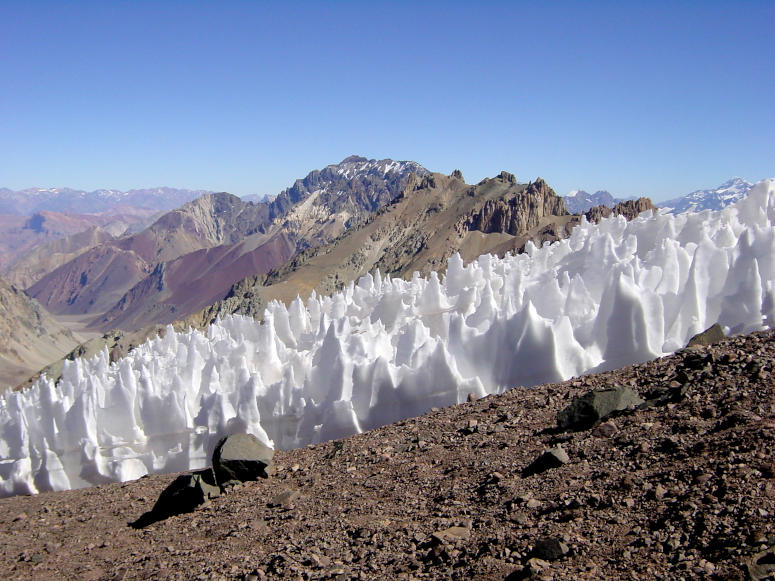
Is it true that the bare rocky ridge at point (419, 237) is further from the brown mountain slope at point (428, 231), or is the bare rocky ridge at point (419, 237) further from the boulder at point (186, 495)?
the boulder at point (186, 495)

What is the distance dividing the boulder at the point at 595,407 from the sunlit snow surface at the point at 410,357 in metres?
6.10

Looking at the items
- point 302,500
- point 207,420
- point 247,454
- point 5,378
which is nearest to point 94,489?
point 207,420

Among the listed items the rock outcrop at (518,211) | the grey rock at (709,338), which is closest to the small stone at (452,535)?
the grey rock at (709,338)

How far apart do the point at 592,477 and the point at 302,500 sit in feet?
15.7

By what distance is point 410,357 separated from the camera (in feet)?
63.3

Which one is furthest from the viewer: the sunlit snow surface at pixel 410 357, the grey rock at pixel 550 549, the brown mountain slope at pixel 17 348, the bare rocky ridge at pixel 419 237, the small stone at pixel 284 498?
the brown mountain slope at pixel 17 348

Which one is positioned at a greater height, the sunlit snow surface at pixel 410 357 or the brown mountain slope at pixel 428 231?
the brown mountain slope at pixel 428 231

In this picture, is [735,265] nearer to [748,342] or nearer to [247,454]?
[748,342]

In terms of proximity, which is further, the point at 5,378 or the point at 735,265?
the point at 5,378

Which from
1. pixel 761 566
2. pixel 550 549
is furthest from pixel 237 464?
pixel 761 566

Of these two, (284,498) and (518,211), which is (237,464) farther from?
(518,211)

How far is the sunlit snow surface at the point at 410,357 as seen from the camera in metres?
17.2

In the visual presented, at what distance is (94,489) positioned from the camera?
54.7ft

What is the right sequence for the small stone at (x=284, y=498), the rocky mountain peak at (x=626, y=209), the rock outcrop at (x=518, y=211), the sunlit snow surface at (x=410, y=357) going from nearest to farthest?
the small stone at (x=284, y=498)
the sunlit snow surface at (x=410, y=357)
the rocky mountain peak at (x=626, y=209)
the rock outcrop at (x=518, y=211)
